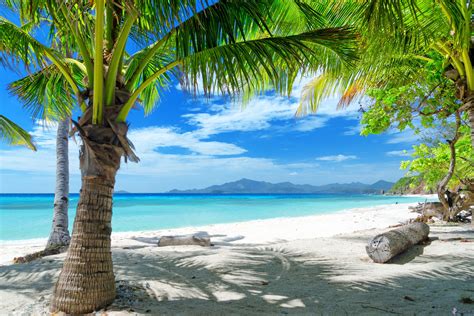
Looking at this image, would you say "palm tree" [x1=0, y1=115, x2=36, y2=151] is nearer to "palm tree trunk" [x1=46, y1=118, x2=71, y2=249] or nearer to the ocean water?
"palm tree trunk" [x1=46, y1=118, x2=71, y2=249]

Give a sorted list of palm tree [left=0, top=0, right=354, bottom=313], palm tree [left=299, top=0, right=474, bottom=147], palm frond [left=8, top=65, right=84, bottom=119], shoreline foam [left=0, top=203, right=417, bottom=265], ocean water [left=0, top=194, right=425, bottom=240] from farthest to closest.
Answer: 1. ocean water [left=0, top=194, right=425, bottom=240]
2. shoreline foam [left=0, top=203, right=417, bottom=265]
3. palm frond [left=8, top=65, right=84, bottom=119]
4. palm tree [left=299, top=0, right=474, bottom=147]
5. palm tree [left=0, top=0, right=354, bottom=313]

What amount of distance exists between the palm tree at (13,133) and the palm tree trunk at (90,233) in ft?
16.8

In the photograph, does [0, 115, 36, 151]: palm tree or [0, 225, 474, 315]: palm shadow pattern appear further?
[0, 115, 36, 151]: palm tree

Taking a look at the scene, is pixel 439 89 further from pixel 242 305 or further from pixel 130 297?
pixel 130 297

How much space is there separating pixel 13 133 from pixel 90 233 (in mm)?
6050

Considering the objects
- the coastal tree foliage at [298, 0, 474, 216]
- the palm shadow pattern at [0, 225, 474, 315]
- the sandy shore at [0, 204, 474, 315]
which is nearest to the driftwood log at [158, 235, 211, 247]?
the sandy shore at [0, 204, 474, 315]

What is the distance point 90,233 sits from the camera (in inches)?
120

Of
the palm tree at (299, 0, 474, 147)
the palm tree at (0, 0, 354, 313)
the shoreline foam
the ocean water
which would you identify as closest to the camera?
the palm tree at (0, 0, 354, 313)

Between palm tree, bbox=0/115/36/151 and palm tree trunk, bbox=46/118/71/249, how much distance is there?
0.62 m

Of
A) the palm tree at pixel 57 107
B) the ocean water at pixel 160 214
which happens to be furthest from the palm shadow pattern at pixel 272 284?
the ocean water at pixel 160 214

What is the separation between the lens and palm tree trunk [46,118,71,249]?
748 cm

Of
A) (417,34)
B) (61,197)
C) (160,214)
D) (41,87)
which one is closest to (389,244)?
(417,34)

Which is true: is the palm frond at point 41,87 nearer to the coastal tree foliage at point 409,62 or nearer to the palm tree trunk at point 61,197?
the palm tree trunk at point 61,197

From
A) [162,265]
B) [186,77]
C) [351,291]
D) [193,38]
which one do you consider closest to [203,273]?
[162,265]
